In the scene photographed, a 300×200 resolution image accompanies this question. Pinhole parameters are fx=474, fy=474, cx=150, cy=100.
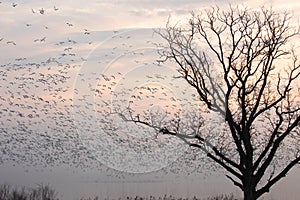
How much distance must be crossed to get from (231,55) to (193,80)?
7.96ft

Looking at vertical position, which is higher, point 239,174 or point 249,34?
point 249,34

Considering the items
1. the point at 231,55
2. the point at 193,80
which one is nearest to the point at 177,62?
the point at 193,80

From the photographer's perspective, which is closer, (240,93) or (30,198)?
(240,93)

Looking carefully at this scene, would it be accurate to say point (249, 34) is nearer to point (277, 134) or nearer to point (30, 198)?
point (277, 134)

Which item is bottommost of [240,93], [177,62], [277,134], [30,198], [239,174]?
[30,198]

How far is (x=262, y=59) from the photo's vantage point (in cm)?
2438

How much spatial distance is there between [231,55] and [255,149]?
508cm

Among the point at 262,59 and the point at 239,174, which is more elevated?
the point at 262,59

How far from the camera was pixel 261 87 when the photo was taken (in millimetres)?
24078

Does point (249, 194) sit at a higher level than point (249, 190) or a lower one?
lower

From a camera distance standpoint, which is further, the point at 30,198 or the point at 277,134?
the point at 30,198

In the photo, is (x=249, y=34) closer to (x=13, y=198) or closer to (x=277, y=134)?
(x=277, y=134)

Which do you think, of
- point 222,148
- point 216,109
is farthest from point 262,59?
point 222,148

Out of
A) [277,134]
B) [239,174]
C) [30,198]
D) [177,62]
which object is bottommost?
[30,198]
